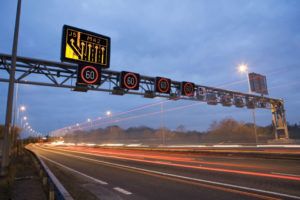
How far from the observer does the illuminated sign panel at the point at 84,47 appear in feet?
55.1

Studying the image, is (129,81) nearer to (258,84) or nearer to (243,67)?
(243,67)

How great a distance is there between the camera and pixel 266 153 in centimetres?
2195

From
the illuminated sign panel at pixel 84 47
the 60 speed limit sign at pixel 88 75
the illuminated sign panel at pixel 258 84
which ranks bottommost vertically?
the 60 speed limit sign at pixel 88 75

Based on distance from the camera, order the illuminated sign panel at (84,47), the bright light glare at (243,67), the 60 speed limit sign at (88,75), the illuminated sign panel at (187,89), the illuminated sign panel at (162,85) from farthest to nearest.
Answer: the bright light glare at (243,67)
the illuminated sign panel at (187,89)
the illuminated sign panel at (162,85)
the 60 speed limit sign at (88,75)
the illuminated sign panel at (84,47)

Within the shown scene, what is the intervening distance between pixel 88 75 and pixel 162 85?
Answer: 752 centimetres

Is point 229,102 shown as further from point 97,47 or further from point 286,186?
point 286,186

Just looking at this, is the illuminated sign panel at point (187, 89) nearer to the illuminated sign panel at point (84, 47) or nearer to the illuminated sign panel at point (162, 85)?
the illuminated sign panel at point (162, 85)

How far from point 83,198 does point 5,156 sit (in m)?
6.99

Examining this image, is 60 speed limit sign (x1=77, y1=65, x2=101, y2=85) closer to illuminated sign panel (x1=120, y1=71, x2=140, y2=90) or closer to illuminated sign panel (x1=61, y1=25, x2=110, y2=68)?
illuminated sign panel (x1=61, y1=25, x2=110, y2=68)

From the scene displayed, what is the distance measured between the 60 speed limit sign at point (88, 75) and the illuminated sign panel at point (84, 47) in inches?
29.1

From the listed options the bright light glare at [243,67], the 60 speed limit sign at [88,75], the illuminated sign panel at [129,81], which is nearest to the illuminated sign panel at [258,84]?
the bright light glare at [243,67]

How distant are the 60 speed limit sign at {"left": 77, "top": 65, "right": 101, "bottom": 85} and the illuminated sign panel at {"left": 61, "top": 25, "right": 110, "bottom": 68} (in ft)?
2.43

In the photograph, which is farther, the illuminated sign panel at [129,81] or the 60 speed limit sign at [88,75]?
the illuminated sign panel at [129,81]

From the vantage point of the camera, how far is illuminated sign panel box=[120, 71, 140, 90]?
72.4 feet
